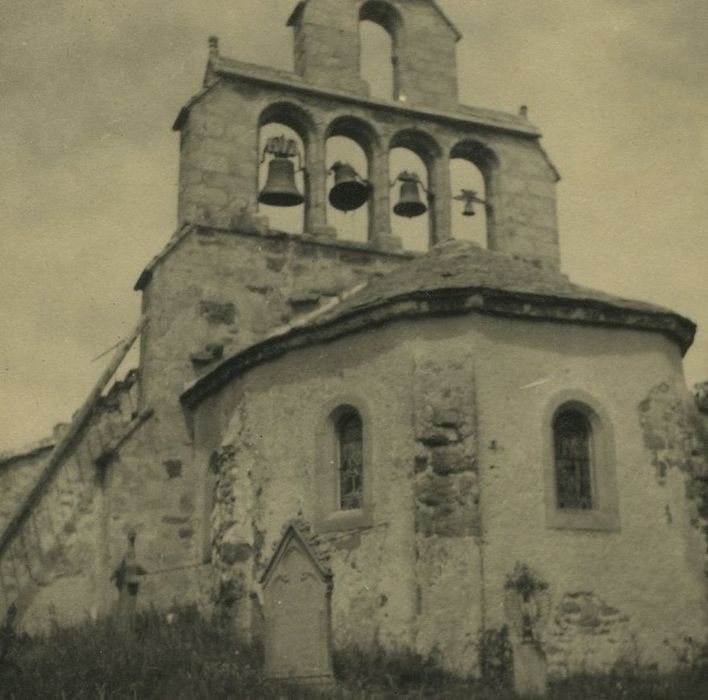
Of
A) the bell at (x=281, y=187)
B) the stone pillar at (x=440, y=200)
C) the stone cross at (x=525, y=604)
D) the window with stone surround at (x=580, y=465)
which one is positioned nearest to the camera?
the stone cross at (x=525, y=604)

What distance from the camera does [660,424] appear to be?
41.5 ft

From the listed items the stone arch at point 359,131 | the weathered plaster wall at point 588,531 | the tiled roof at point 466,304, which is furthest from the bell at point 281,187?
the weathered plaster wall at point 588,531

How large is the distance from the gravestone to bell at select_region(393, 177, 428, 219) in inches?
282

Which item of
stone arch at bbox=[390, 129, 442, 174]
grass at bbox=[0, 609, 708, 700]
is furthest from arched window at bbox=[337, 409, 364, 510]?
stone arch at bbox=[390, 129, 442, 174]

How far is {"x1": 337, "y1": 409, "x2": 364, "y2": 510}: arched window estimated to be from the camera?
41.2 feet

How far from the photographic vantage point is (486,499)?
11555mm

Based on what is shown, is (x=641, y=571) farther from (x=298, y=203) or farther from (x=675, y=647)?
(x=298, y=203)

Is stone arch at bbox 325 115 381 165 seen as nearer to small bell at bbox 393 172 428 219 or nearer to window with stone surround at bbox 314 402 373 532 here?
small bell at bbox 393 172 428 219

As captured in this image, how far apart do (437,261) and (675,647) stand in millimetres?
5234

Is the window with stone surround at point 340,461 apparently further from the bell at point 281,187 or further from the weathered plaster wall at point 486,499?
the bell at point 281,187

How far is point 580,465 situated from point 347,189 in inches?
240

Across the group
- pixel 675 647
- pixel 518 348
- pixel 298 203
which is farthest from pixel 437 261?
pixel 675 647

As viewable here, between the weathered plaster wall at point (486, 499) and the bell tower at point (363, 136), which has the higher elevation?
the bell tower at point (363, 136)

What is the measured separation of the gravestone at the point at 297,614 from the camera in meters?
10.2
